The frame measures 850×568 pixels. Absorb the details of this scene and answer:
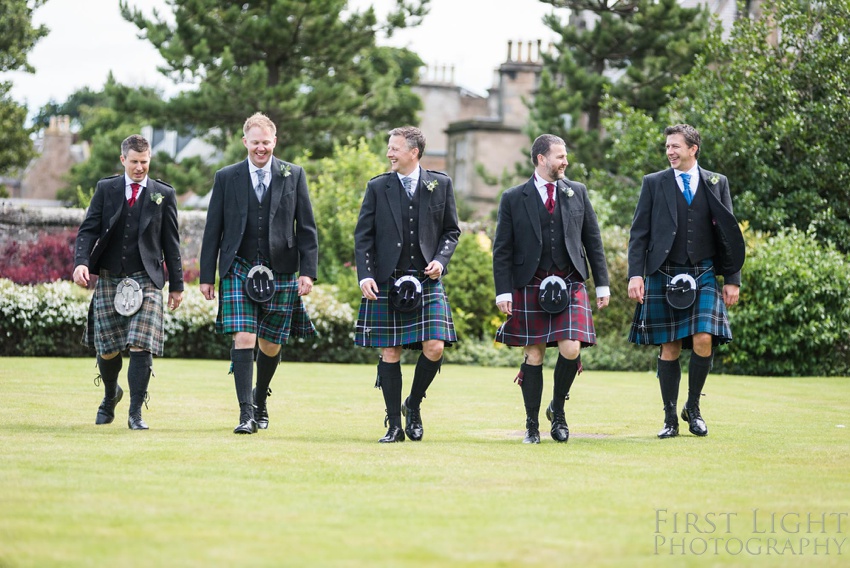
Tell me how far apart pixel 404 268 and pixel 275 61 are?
75.7 feet

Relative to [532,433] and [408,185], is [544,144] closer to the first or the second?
[408,185]

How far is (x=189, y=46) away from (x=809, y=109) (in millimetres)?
15183

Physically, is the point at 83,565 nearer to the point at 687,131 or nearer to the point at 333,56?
the point at 687,131

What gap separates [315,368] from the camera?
16.2 metres

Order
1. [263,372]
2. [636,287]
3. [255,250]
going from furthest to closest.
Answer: [263,372] → [636,287] → [255,250]

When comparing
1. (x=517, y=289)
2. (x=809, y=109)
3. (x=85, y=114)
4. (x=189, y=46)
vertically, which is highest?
(x=85, y=114)

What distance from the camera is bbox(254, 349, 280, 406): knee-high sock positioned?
338 inches

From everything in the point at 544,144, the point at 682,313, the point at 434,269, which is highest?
the point at 544,144

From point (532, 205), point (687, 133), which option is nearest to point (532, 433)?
point (532, 205)

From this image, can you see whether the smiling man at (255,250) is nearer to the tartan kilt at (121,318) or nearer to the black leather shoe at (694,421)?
the tartan kilt at (121,318)

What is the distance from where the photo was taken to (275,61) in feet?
98.6

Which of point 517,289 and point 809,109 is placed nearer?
point 517,289

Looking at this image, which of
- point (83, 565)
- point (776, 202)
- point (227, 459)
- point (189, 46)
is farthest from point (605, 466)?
point (189, 46)

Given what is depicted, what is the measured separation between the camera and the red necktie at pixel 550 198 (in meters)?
7.97
